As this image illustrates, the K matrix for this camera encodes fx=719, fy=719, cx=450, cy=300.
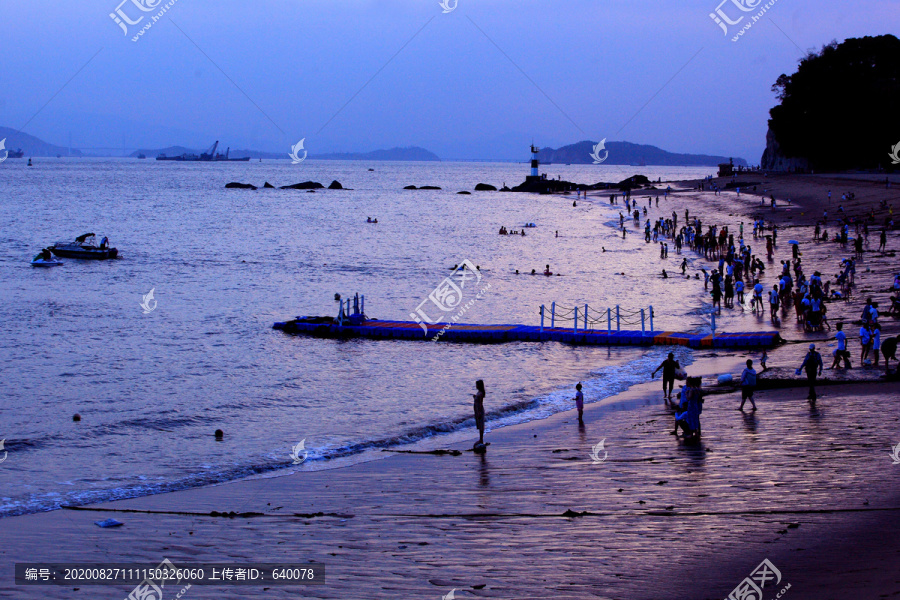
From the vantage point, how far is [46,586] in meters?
8.45

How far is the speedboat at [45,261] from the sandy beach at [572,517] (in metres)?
43.1

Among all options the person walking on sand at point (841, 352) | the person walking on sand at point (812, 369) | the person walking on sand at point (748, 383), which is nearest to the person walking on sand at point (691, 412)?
the person walking on sand at point (748, 383)

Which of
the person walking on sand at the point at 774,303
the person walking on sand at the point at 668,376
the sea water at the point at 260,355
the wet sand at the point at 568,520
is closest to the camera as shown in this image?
Answer: the wet sand at the point at 568,520

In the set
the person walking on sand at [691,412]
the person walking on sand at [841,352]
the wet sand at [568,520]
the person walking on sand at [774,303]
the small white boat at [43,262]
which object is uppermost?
the small white boat at [43,262]

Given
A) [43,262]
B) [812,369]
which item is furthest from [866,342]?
[43,262]

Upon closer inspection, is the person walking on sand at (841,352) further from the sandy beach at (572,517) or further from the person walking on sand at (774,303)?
the person walking on sand at (774,303)

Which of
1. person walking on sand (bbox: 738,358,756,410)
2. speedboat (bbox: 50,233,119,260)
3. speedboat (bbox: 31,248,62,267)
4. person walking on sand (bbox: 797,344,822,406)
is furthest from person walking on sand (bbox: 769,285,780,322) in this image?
speedboat (bbox: 50,233,119,260)

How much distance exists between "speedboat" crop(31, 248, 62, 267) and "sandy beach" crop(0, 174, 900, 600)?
141ft

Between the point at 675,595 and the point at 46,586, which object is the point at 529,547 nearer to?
the point at 675,595

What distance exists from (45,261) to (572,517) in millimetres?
49053

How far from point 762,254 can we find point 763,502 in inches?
1473

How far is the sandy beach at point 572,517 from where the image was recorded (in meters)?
7.78

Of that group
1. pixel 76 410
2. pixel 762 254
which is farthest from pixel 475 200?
pixel 76 410

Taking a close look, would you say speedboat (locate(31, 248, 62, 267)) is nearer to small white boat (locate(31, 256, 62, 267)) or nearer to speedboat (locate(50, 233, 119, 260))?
small white boat (locate(31, 256, 62, 267))
